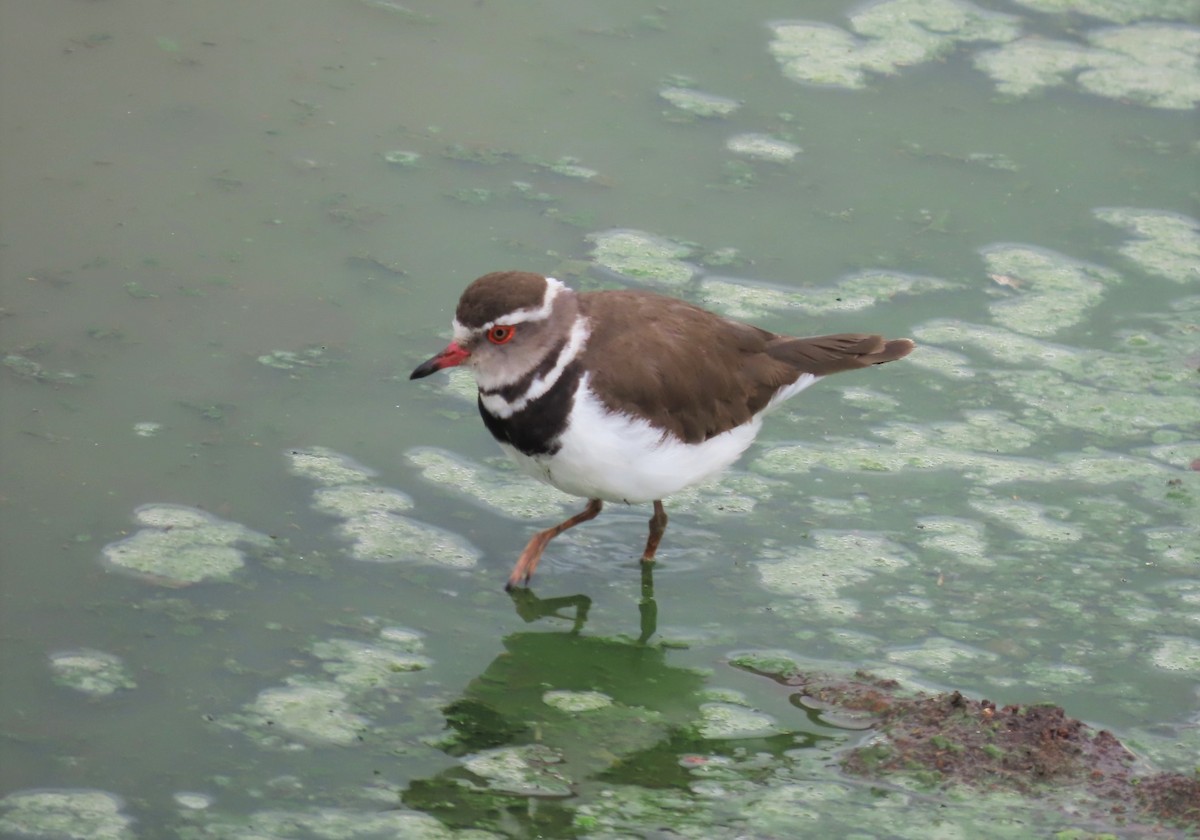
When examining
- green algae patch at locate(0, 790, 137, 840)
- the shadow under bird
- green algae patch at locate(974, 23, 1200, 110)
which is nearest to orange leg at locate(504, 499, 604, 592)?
the shadow under bird

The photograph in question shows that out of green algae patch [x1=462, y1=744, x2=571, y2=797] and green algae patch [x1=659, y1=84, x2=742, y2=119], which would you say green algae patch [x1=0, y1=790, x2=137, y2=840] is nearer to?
green algae patch [x1=462, y1=744, x2=571, y2=797]

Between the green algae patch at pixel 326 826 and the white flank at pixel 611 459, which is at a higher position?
the white flank at pixel 611 459

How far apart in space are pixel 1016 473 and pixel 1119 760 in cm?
169

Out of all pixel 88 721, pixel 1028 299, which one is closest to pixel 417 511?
pixel 88 721

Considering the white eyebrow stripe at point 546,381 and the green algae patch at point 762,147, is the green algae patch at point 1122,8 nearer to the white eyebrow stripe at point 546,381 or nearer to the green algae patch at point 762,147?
the green algae patch at point 762,147

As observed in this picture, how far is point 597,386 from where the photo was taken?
14.9 ft

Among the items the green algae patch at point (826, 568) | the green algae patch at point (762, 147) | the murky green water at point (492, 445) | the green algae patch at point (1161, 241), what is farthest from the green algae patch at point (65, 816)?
the green algae patch at point (1161, 241)

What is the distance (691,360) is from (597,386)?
1.48 feet

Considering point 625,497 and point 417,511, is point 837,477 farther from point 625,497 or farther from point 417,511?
point 417,511

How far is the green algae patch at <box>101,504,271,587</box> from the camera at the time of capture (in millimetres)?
4645

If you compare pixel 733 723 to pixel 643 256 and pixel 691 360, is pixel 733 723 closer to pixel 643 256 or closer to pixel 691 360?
pixel 691 360

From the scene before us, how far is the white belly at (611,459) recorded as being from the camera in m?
4.48

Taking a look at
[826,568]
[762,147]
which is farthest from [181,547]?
[762,147]

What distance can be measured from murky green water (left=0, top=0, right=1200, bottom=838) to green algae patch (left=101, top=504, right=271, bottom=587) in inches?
0.6
